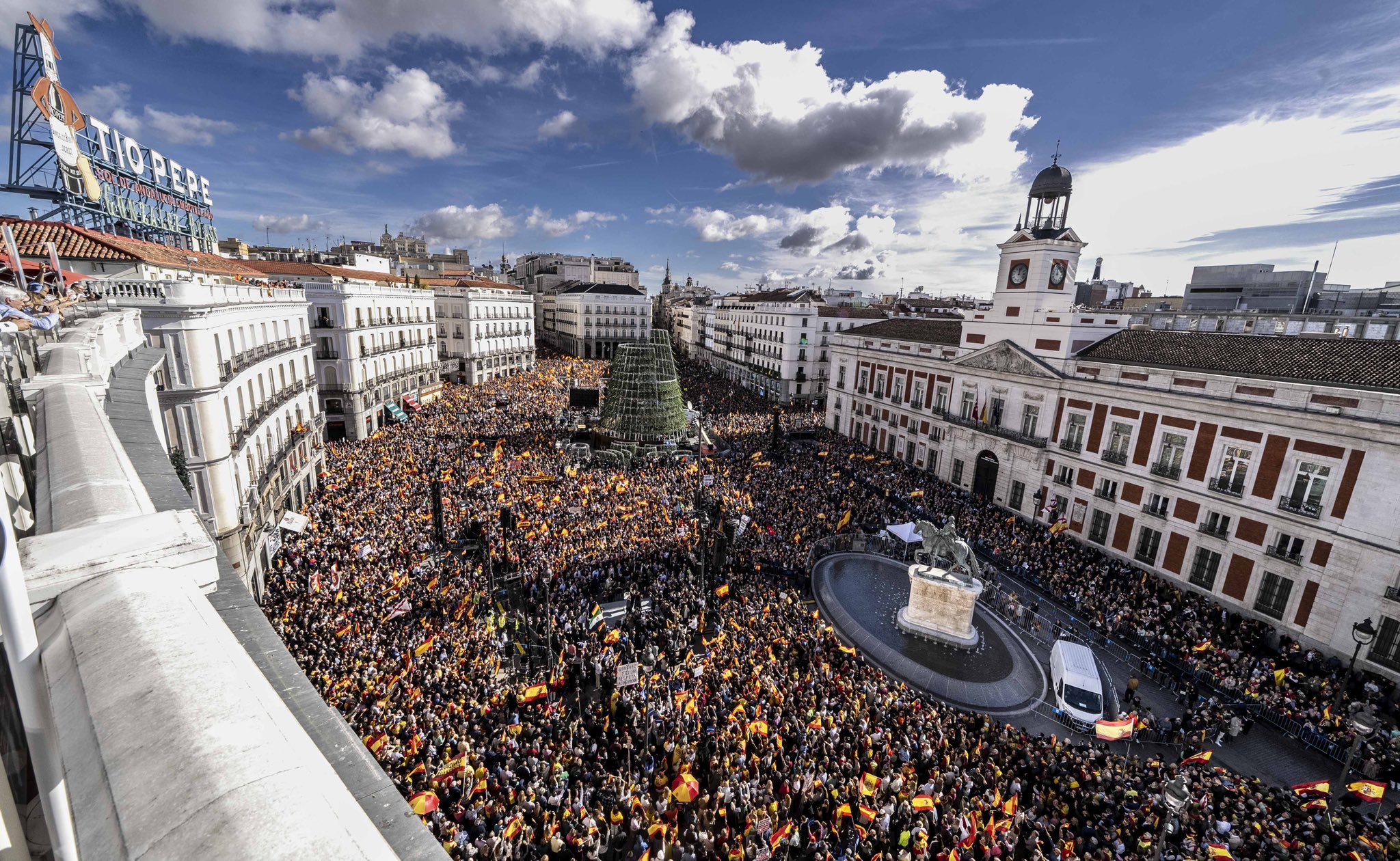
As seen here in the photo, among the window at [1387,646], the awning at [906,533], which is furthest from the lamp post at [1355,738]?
the awning at [906,533]

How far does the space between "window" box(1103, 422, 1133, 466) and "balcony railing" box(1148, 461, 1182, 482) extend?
1.41 meters

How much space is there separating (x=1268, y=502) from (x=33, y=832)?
34.7 metres

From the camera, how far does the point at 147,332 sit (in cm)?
1977

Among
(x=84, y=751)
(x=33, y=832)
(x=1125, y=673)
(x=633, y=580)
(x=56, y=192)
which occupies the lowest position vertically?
(x=1125, y=673)

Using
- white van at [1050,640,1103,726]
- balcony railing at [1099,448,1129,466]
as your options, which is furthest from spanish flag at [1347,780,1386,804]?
balcony railing at [1099,448,1129,466]

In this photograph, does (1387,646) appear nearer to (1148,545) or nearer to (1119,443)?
(1148,545)

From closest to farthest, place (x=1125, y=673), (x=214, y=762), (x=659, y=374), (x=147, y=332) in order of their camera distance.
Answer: (x=214, y=762)
(x=147, y=332)
(x=1125, y=673)
(x=659, y=374)

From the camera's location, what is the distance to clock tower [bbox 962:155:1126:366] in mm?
34906

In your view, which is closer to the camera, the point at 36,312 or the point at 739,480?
the point at 36,312

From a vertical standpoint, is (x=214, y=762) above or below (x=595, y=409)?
above

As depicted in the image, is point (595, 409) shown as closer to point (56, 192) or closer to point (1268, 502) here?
point (56, 192)

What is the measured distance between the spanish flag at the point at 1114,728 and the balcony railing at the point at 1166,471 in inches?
602

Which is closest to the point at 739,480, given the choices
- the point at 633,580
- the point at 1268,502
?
the point at 633,580

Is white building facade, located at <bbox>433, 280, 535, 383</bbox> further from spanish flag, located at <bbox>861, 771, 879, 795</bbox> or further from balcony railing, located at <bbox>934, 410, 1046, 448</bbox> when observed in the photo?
spanish flag, located at <bbox>861, 771, 879, 795</bbox>
